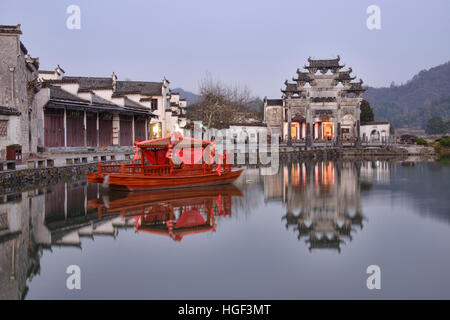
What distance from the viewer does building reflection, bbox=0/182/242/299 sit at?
900cm

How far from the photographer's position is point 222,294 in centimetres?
707

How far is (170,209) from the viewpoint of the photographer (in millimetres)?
14375

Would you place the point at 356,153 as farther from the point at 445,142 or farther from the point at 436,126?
the point at 436,126

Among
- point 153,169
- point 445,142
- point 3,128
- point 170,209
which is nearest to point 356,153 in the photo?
point 445,142

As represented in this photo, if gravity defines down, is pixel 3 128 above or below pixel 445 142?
above

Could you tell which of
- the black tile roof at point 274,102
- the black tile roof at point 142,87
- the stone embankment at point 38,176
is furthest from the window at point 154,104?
the stone embankment at point 38,176

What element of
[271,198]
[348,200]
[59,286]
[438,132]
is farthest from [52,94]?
[438,132]

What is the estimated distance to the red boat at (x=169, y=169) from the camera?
18361 mm

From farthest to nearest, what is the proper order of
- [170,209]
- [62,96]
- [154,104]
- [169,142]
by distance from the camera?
[154,104] → [62,96] → [169,142] → [170,209]

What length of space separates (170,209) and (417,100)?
7222 inches

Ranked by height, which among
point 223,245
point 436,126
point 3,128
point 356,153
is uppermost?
point 436,126

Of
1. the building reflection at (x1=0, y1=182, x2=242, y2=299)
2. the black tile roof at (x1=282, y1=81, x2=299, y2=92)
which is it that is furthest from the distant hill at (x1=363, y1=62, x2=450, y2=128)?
the building reflection at (x1=0, y1=182, x2=242, y2=299)

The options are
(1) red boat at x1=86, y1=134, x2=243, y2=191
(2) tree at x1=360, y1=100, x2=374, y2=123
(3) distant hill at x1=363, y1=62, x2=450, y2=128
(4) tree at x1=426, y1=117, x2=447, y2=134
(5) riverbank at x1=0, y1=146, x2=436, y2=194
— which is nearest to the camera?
A: (1) red boat at x1=86, y1=134, x2=243, y2=191

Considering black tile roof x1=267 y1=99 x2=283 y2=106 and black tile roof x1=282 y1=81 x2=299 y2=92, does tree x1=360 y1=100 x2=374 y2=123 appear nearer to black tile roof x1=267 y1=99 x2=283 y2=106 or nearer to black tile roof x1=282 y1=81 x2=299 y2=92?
black tile roof x1=267 y1=99 x2=283 y2=106
